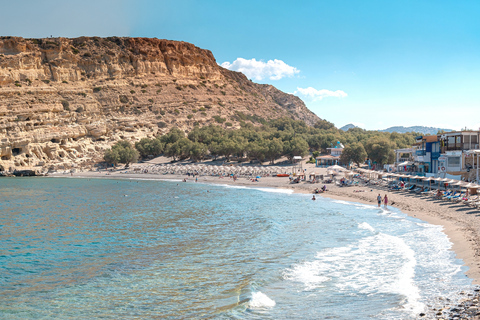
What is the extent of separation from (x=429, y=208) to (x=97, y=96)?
3021 inches

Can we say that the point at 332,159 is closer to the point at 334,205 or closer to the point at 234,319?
the point at 334,205

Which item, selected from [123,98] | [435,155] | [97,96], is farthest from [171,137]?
[435,155]

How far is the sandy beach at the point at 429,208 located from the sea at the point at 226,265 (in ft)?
1.99

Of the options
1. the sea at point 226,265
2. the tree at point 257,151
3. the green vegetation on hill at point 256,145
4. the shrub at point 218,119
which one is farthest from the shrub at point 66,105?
the sea at point 226,265

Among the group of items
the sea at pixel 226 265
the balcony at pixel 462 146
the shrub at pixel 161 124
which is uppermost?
the shrub at pixel 161 124

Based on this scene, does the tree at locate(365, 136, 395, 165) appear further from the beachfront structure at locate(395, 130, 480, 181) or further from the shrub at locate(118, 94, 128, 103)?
the shrub at locate(118, 94, 128, 103)

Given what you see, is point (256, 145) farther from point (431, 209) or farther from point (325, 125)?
point (325, 125)

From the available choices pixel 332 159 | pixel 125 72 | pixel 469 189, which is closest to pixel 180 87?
pixel 125 72

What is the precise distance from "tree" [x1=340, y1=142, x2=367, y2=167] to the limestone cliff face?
40.1m

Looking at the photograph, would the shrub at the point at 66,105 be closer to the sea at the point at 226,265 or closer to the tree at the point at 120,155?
the tree at the point at 120,155

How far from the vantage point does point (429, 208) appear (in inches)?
977

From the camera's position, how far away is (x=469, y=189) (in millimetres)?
26656

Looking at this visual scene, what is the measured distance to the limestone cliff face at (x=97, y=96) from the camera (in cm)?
6869

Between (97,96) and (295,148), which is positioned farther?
(97,96)
